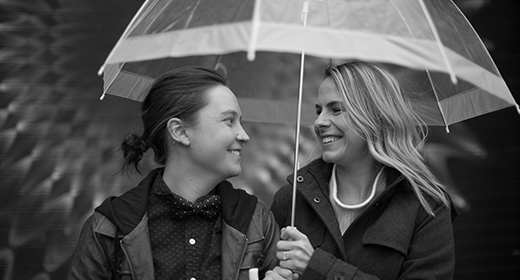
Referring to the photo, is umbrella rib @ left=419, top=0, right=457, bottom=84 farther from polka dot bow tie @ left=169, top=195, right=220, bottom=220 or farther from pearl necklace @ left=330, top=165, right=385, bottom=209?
polka dot bow tie @ left=169, top=195, right=220, bottom=220

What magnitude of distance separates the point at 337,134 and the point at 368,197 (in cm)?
31

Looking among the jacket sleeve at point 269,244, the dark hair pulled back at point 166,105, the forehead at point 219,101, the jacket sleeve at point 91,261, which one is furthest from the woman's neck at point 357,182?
the jacket sleeve at point 91,261

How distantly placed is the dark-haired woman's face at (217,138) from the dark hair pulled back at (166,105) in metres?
0.04

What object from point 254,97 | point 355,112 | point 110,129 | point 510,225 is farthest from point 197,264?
point 510,225

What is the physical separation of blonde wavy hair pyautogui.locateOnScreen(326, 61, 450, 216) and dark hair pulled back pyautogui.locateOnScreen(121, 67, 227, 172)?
0.58 meters

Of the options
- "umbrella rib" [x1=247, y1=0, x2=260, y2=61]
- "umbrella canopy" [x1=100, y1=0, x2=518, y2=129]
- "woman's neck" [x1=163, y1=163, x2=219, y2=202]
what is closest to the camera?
"umbrella rib" [x1=247, y1=0, x2=260, y2=61]

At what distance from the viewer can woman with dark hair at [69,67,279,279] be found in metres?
2.75

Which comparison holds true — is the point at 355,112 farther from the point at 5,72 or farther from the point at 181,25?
the point at 5,72

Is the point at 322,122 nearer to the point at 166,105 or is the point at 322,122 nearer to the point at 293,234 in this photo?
the point at 293,234

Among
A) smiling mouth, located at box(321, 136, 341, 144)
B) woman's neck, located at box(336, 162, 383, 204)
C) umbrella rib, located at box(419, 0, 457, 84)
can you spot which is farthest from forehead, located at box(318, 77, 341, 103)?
umbrella rib, located at box(419, 0, 457, 84)

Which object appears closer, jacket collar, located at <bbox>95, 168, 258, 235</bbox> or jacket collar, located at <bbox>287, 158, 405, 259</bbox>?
jacket collar, located at <bbox>95, 168, 258, 235</bbox>

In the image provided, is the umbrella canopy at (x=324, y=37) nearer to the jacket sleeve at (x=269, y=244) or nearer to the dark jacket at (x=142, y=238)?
the dark jacket at (x=142, y=238)

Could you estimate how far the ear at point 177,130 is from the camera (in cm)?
296

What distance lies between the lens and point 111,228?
2.76 m
